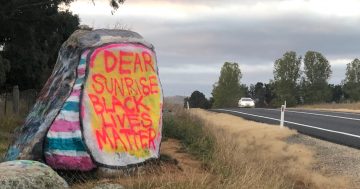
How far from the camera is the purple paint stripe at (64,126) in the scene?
24.7ft

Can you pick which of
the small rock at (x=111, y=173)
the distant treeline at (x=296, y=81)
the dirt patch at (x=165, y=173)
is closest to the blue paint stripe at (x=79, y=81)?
the small rock at (x=111, y=173)

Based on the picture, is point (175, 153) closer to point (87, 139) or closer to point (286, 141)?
point (87, 139)

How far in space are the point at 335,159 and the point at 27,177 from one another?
29.9 feet

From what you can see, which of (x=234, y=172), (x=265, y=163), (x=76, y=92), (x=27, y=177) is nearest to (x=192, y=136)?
(x=265, y=163)

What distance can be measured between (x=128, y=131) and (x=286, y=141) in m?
9.58

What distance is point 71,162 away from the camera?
751 centimetres

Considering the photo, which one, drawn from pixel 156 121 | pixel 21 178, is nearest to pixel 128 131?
pixel 156 121

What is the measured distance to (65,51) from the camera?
880cm

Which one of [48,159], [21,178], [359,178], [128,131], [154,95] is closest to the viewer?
[21,178]

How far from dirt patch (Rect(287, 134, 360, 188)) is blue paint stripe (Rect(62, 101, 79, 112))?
17.5ft

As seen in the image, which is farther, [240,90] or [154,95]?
[240,90]

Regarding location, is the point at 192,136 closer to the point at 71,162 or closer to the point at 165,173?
the point at 165,173

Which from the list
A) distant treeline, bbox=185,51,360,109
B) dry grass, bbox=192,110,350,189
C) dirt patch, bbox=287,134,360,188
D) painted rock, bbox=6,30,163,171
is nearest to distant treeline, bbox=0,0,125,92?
dry grass, bbox=192,110,350,189

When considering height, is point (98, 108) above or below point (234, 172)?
above
